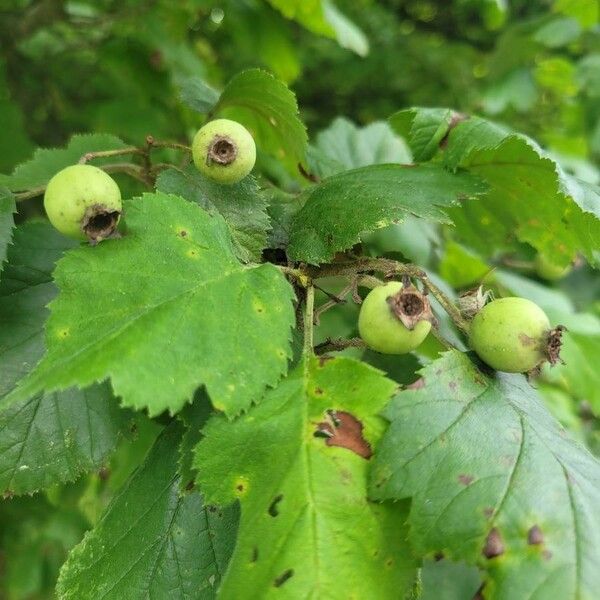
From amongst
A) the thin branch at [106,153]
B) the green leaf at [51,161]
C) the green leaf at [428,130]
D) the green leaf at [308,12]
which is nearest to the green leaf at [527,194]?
the green leaf at [428,130]

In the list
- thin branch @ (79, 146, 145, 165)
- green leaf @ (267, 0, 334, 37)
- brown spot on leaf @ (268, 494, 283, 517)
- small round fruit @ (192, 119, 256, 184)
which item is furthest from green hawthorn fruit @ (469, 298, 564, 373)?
green leaf @ (267, 0, 334, 37)

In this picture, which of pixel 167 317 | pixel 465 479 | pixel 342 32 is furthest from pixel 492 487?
pixel 342 32

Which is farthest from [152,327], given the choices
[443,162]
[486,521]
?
[443,162]

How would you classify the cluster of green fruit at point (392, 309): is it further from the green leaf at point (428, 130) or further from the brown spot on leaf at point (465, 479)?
the green leaf at point (428, 130)

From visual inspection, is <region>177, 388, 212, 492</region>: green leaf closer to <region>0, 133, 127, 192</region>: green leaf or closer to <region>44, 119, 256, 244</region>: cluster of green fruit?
<region>44, 119, 256, 244</region>: cluster of green fruit

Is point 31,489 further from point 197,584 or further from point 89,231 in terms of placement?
point 89,231

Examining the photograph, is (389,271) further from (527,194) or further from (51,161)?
(51,161)
